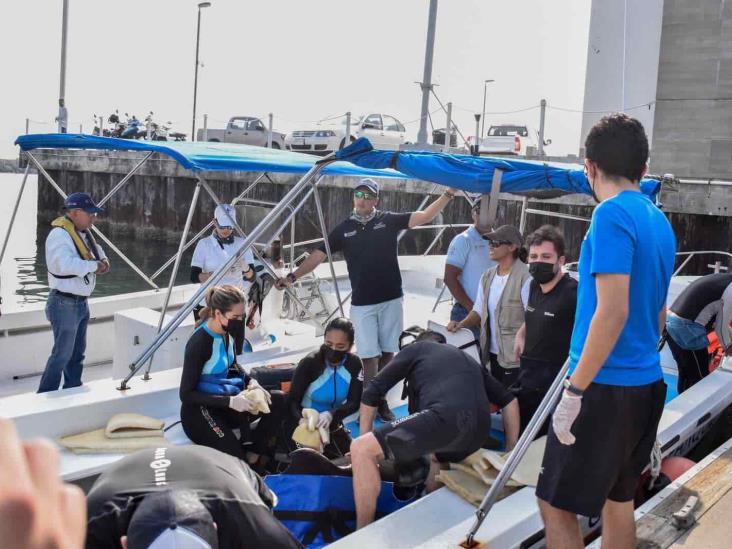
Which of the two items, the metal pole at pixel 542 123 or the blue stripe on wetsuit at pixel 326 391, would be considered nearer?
the blue stripe on wetsuit at pixel 326 391

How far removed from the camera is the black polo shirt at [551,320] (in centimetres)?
405

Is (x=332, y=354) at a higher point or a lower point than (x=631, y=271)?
lower

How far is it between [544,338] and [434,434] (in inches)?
37.7

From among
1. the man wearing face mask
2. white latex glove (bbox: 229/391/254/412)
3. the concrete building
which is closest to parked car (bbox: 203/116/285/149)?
the concrete building

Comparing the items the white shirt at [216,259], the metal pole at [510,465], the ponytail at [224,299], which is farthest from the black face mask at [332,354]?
the white shirt at [216,259]

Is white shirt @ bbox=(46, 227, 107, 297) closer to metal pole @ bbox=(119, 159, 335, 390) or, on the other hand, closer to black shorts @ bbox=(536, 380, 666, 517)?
metal pole @ bbox=(119, 159, 335, 390)

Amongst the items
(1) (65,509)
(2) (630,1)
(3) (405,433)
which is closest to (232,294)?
(3) (405,433)

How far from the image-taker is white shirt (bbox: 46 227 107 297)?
555cm

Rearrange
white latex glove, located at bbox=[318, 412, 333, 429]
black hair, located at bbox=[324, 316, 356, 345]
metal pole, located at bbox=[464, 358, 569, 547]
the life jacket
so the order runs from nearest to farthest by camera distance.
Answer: metal pole, located at bbox=[464, 358, 569, 547], white latex glove, located at bbox=[318, 412, 333, 429], black hair, located at bbox=[324, 316, 356, 345], the life jacket

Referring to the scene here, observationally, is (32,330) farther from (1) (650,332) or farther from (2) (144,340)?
(1) (650,332)

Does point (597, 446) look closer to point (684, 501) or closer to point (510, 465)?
point (510, 465)

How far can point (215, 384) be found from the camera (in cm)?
426

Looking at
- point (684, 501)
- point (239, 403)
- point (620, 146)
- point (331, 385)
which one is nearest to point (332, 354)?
point (331, 385)

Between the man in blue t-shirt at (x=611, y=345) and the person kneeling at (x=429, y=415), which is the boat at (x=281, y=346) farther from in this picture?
the man in blue t-shirt at (x=611, y=345)
